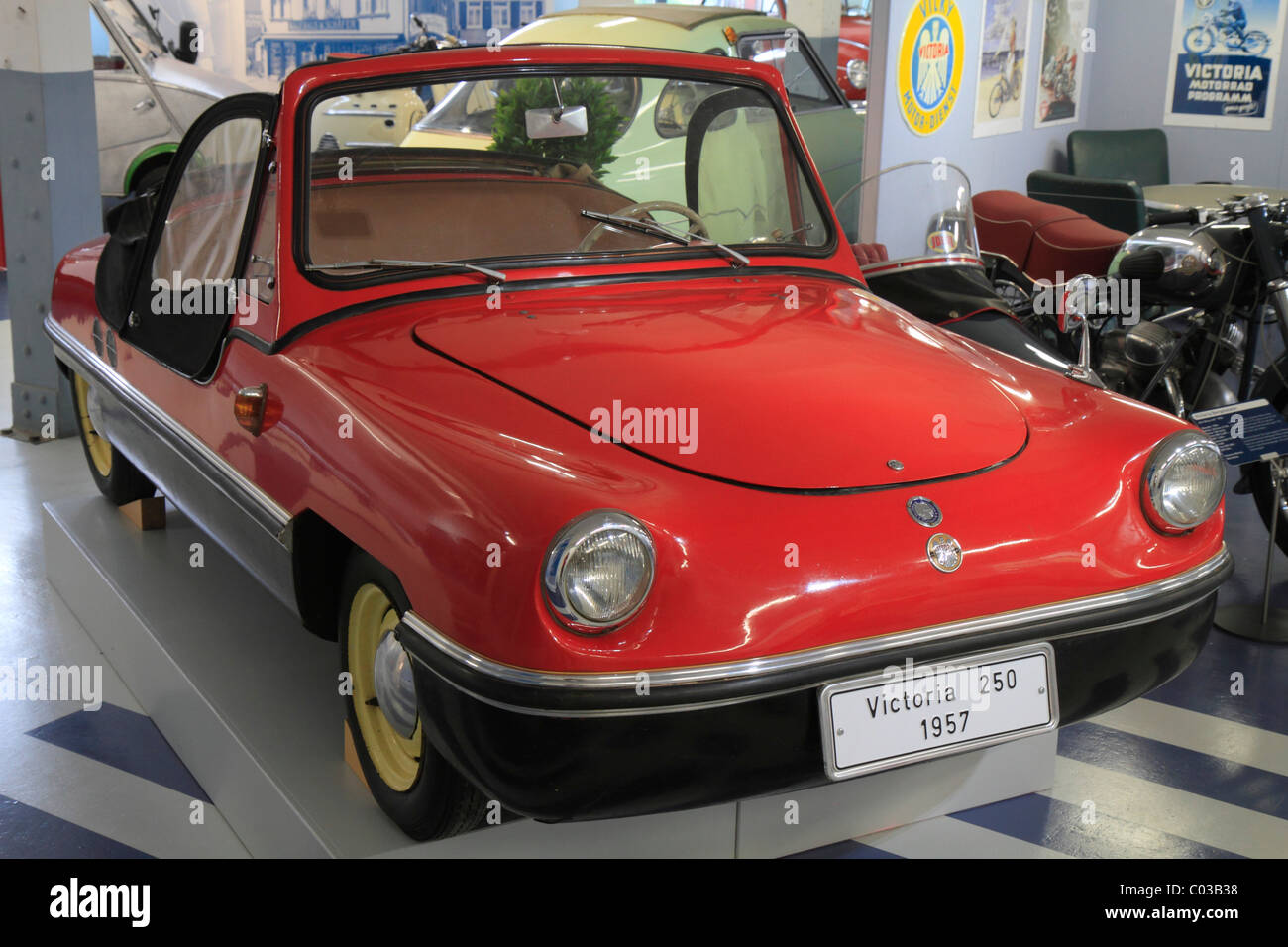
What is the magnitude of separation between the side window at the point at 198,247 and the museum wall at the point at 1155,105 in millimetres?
8042

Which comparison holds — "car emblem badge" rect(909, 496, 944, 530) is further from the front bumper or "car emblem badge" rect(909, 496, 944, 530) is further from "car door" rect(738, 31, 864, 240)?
"car door" rect(738, 31, 864, 240)

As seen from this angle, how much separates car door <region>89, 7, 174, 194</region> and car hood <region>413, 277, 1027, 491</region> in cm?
625

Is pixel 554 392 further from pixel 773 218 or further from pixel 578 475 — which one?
pixel 773 218

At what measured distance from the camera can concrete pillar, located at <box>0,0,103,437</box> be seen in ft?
17.3

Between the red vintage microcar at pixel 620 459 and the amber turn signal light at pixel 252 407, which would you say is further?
the amber turn signal light at pixel 252 407

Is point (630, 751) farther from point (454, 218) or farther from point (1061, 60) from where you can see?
point (1061, 60)

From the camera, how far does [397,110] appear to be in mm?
3262

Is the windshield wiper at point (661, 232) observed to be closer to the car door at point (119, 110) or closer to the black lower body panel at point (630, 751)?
the black lower body panel at point (630, 751)

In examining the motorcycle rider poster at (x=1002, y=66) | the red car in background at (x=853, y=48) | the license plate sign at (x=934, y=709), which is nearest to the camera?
the license plate sign at (x=934, y=709)

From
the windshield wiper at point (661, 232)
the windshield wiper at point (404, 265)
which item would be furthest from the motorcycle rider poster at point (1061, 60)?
the windshield wiper at point (404, 265)

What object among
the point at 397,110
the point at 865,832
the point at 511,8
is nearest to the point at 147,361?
the point at 397,110

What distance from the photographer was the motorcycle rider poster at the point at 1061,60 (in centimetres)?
889

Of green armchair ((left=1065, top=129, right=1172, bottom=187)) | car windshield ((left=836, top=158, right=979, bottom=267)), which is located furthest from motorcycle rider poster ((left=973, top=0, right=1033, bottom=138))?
car windshield ((left=836, top=158, right=979, bottom=267))

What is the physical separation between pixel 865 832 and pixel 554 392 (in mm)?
1127
